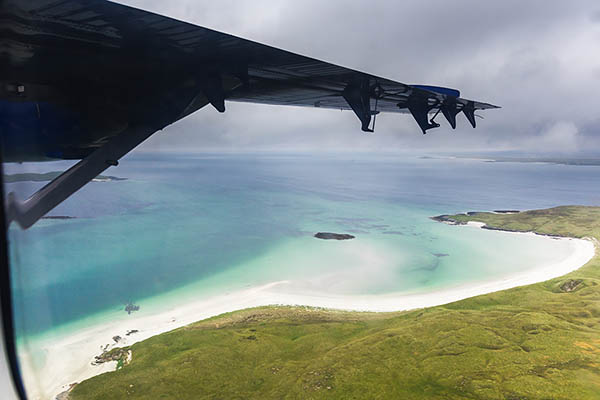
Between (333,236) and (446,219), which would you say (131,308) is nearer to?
(333,236)

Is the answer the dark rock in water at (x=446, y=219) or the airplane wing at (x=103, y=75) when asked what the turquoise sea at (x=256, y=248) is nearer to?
the dark rock in water at (x=446, y=219)

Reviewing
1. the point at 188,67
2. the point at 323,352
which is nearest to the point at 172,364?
the point at 323,352

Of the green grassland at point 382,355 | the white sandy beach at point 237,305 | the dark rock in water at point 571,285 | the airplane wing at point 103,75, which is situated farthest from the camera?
the dark rock in water at point 571,285

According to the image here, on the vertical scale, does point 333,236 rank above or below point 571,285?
below

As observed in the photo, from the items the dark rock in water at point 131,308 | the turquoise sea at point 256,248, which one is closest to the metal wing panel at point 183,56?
the turquoise sea at point 256,248

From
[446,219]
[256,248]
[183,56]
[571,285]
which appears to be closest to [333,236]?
[256,248]

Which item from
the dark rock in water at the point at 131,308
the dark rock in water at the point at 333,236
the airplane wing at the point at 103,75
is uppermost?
the airplane wing at the point at 103,75
